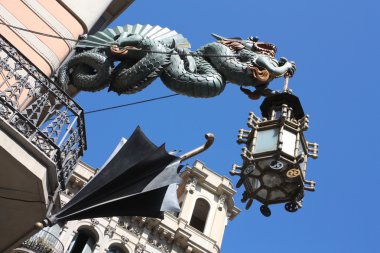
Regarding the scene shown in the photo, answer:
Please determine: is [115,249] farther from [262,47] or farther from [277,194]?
[277,194]

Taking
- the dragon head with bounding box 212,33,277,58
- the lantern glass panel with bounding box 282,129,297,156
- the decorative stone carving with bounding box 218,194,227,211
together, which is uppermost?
the decorative stone carving with bounding box 218,194,227,211

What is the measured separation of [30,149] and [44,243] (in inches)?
759

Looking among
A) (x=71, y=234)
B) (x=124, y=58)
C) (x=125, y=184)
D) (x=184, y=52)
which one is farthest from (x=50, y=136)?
(x=71, y=234)

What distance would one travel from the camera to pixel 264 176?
6539mm

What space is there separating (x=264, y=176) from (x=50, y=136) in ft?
8.16

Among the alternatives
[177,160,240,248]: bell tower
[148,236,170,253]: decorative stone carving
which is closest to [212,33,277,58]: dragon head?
[148,236,170,253]: decorative stone carving

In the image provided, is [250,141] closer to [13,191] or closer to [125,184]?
[125,184]

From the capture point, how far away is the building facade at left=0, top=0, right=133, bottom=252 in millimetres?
6289

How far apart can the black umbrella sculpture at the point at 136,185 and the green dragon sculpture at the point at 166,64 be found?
2.77ft

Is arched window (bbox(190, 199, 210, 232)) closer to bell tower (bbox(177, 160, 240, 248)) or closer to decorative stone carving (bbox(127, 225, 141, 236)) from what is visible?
bell tower (bbox(177, 160, 240, 248))

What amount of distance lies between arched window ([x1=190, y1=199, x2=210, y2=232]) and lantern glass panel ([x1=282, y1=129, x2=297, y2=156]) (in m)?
28.2

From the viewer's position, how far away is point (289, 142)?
6773mm

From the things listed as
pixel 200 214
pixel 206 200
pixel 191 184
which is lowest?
pixel 200 214

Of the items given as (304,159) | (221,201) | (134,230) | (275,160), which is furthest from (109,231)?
(275,160)
